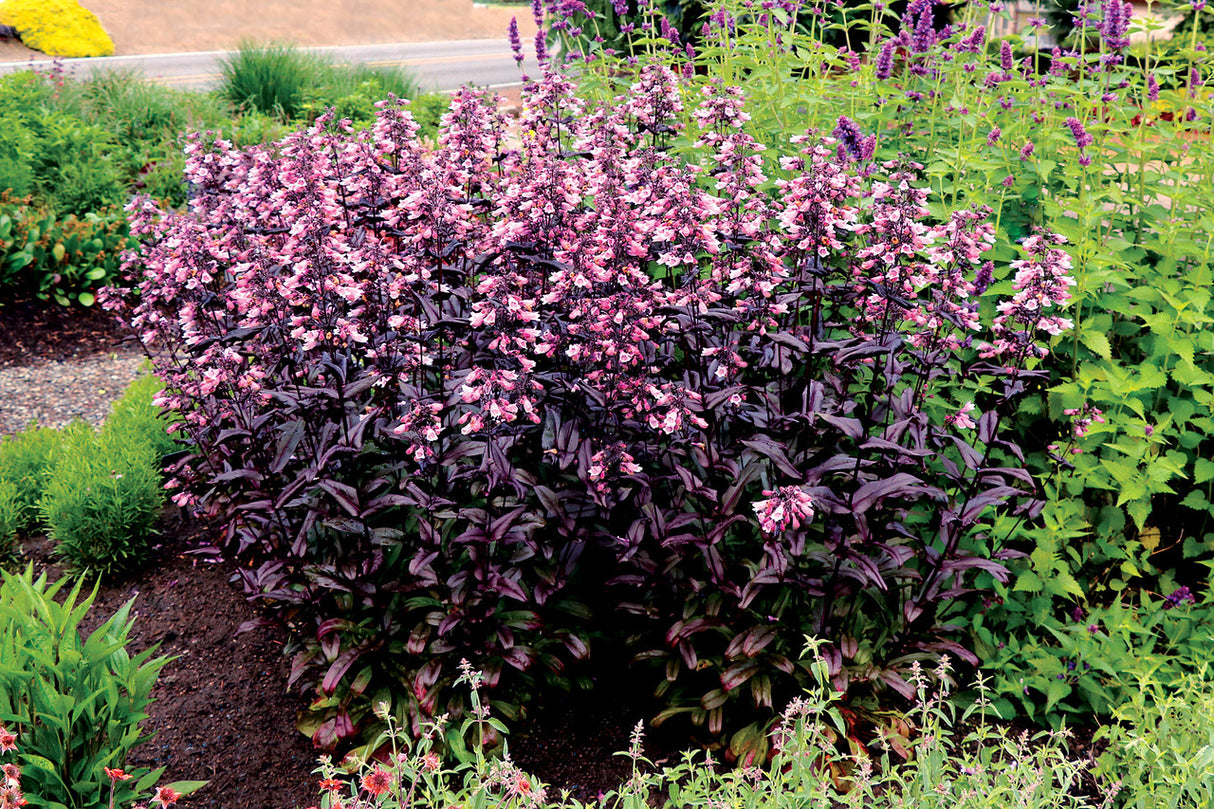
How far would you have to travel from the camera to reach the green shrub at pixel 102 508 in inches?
160

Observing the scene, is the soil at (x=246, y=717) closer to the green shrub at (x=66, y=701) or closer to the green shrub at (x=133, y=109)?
the green shrub at (x=66, y=701)

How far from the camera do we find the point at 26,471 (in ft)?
15.1

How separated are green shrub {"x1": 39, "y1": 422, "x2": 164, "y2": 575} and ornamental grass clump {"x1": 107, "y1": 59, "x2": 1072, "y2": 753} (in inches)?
36.9

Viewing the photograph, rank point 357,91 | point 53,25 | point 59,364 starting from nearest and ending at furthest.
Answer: point 59,364 → point 357,91 → point 53,25

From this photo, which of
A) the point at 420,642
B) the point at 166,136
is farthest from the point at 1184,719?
the point at 166,136

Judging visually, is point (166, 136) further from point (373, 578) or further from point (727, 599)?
point (727, 599)

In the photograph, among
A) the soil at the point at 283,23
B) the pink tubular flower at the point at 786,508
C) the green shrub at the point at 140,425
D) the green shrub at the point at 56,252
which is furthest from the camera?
the soil at the point at 283,23

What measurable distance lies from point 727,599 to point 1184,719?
1.44 meters

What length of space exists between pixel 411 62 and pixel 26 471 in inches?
734

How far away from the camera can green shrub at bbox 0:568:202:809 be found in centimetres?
246

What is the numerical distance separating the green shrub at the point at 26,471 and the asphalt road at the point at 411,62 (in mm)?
12227

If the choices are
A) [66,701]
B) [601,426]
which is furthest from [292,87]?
[66,701]

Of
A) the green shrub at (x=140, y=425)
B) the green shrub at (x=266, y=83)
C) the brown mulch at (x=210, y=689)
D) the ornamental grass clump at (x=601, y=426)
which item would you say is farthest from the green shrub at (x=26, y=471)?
the green shrub at (x=266, y=83)

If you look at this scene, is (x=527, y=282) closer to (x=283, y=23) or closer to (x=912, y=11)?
(x=912, y=11)
